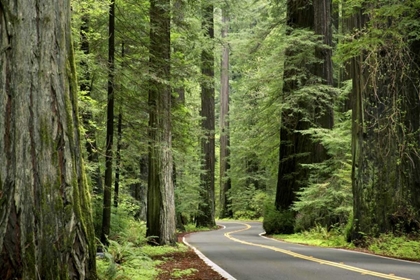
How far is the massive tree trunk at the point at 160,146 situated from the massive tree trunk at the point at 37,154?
790 centimetres

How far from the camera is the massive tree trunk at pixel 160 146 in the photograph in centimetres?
1380

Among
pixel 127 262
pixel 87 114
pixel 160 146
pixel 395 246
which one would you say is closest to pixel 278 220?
pixel 395 246

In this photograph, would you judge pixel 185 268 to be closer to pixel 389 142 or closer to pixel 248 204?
pixel 389 142

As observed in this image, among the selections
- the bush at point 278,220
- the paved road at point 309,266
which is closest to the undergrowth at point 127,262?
the paved road at point 309,266

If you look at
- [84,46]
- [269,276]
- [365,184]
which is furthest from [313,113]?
[269,276]

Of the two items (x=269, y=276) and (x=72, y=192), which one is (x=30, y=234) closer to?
(x=72, y=192)

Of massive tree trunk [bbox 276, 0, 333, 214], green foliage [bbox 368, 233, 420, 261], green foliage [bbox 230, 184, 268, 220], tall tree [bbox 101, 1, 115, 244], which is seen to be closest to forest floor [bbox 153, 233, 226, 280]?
tall tree [bbox 101, 1, 115, 244]

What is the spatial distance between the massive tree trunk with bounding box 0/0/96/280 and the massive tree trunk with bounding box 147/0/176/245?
790 cm

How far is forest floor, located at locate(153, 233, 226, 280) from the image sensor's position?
8383 mm

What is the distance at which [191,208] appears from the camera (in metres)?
28.3

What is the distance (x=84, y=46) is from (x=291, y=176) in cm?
1188

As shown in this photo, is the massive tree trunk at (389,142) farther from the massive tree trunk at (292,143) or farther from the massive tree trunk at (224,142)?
the massive tree trunk at (224,142)

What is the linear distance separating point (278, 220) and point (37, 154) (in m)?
17.8

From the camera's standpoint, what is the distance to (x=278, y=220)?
22.1 meters
